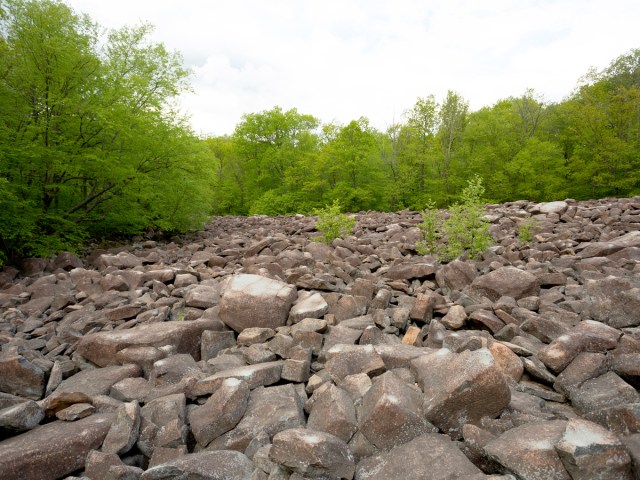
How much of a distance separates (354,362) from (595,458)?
169 centimetres

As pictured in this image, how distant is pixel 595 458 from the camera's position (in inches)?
70.2

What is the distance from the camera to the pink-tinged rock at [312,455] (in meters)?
2.01

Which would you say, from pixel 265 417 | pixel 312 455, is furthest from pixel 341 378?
pixel 312 455

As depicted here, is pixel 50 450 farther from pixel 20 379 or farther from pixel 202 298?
pixel 202 298

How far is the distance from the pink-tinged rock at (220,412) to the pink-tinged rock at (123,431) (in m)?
0.37

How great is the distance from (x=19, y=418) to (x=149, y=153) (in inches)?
430

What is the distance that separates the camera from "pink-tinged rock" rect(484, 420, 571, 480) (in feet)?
6.06

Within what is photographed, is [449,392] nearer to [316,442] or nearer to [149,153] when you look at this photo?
[316,442]

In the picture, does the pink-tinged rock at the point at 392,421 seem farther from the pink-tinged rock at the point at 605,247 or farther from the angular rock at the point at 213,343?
the pink-tinged rock at the point at 605,247

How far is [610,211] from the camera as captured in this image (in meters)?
9.27

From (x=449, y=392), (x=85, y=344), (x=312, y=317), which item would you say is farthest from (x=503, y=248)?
(x=85, y=344)

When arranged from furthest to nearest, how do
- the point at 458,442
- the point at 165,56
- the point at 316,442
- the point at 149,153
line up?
1. the point at 165,56
2. the point at 149,153
3. the point at 458,442
4. the point at 316,442

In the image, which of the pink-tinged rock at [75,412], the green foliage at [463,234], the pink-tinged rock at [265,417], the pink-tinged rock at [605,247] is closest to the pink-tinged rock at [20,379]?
the pink-tinged rock at [75,412]

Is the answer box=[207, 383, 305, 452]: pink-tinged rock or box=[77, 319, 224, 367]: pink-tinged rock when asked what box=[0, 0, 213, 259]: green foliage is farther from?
box=[207, 383, 305, 452]: pink-tinged rock
